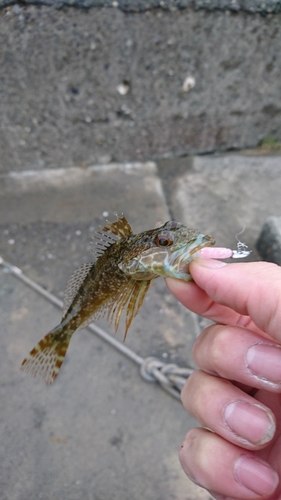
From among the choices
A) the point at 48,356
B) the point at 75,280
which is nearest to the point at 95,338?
the point at 48,356

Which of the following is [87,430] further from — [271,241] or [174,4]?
[174,4]

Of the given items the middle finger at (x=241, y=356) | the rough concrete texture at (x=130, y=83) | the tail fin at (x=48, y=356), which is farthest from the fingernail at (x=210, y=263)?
Answer: the rough concrete texture at (x=130, y=83)

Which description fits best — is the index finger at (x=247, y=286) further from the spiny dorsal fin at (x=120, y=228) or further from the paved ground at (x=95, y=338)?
the paved ground at (x=95, y=338)

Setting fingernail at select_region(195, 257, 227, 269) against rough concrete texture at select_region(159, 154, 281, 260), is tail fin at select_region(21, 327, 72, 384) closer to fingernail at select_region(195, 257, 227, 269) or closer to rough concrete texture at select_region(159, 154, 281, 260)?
fingernail at select_region(195, 257, 227, 269)

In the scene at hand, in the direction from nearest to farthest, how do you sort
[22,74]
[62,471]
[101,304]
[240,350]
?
[240,350]
[101,304]
[62,471]
[22,74]

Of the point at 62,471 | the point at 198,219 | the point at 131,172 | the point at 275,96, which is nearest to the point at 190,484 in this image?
the point at 62,471

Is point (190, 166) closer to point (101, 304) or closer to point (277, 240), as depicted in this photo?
point (277, 240)
